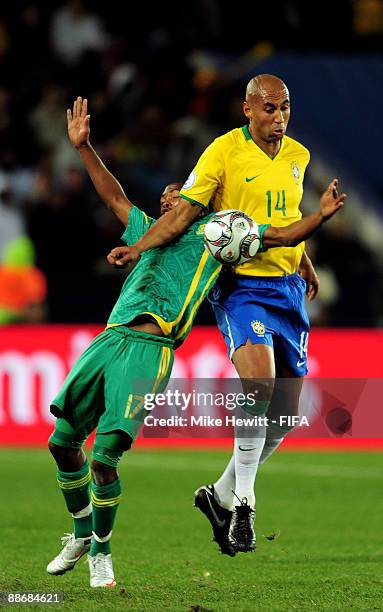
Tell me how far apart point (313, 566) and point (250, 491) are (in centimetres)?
62

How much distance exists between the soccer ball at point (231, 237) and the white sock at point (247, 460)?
114 centimetres

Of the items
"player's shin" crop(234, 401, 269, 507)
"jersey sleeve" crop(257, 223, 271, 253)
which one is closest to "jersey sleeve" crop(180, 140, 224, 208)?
"jersey sleeve" crop(257, 223, 271, 253)

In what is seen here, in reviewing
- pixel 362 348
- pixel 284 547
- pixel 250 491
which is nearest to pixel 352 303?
pixel 362 348

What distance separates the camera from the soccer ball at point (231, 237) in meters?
6.55

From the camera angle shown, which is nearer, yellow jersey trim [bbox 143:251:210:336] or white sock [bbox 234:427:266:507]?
yellow jersey trim [bbox 143:251:210:336]

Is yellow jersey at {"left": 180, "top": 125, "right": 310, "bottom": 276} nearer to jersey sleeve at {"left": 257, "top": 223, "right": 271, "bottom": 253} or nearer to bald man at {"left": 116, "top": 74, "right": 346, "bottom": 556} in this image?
bald man at {"left": 116, "top": 74, "right": 346, "bottom": 556}

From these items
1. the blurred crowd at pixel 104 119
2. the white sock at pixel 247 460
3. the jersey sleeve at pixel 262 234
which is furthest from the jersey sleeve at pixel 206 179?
the blurred crowd at pixel 104 119

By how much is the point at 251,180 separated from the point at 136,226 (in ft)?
2.23

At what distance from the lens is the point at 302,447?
14867 mm

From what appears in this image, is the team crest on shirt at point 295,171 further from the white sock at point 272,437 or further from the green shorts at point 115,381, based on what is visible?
the white sock at point 272,437

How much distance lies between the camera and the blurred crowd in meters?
14.6

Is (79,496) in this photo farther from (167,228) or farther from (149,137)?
(149,137)

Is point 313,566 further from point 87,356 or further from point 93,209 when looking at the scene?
point 93,209

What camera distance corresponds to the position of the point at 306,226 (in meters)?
6.55
